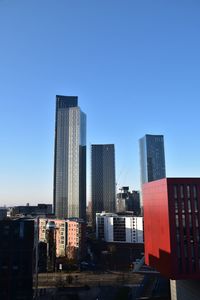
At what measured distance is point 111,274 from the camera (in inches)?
3337

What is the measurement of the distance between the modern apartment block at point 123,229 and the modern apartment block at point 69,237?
33.4 meters

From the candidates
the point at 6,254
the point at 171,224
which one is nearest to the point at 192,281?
the point at 171,224

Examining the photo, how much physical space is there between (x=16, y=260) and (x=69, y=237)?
204 ft

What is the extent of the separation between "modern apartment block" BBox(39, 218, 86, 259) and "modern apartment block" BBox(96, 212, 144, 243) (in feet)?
110

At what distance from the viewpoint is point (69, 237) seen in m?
109

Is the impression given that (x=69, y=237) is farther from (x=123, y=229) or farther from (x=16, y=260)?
(x=16, y=260)

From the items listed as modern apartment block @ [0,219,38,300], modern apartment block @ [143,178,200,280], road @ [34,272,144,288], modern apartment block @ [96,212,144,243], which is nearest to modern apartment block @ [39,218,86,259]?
road @ [34,272,144,288]

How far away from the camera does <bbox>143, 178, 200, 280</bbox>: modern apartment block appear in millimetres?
43281

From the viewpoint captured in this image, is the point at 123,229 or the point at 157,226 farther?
the point at 123,229

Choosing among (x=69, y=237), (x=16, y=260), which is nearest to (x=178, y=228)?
(x=16, y=260)

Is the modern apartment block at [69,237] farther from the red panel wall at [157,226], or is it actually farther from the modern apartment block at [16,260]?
the red panel wall at [157,226]

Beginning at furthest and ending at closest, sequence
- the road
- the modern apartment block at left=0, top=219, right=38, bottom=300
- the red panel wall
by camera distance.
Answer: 1. the road
2. the modern apartment block at left=0, top=219, right=38, bottom=300
3. the red panel wall

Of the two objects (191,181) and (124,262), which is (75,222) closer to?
(124,262)

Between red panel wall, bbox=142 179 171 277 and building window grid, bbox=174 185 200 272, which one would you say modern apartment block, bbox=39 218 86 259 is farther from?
building window grid, bbox=174 185 200 272
